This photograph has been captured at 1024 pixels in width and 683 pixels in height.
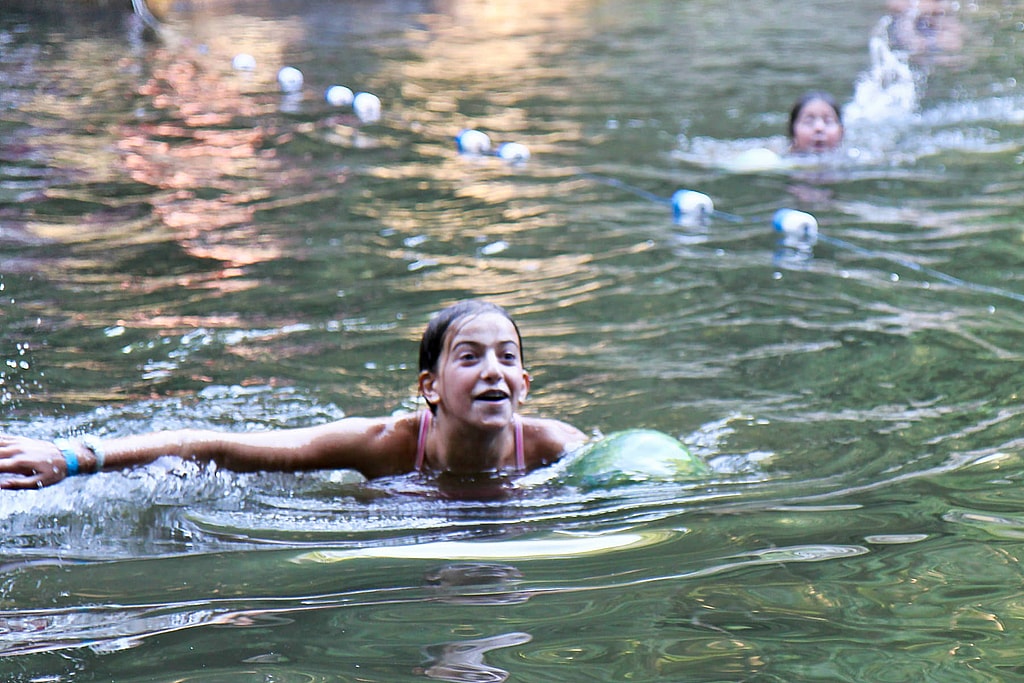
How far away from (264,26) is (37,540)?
59.5 ft

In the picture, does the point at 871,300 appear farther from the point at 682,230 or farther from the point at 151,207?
the point at 151,207

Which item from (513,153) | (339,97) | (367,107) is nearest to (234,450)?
(513,153)

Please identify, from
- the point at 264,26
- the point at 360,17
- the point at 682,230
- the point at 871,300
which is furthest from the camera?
the point at 360,17

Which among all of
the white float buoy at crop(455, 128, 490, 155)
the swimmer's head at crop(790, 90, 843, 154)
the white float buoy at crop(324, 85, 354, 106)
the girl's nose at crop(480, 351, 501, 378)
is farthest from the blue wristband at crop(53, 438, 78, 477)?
the white float buoy at crop(324, 85, 354, 106)

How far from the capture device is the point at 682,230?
7.87 m

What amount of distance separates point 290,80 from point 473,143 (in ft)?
13.9

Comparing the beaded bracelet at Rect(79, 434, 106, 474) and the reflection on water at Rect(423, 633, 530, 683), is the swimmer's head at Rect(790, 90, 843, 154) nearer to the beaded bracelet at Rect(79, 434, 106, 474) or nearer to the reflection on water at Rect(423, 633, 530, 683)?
the beaded bracelet at Rect(79, 434, 106, 474)

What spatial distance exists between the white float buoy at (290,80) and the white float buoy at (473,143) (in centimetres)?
386

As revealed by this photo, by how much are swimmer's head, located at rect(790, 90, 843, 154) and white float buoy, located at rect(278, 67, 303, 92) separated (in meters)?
5.88

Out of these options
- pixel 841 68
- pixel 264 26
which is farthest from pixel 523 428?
→ pixel 264 26

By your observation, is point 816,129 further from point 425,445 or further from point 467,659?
point 467,659

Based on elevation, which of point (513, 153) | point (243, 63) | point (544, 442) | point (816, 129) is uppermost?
point (243, 63)

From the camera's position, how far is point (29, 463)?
3803 millimetres

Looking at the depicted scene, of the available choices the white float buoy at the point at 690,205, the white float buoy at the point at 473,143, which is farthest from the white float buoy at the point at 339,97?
the white float buoy at the point at 690,205
